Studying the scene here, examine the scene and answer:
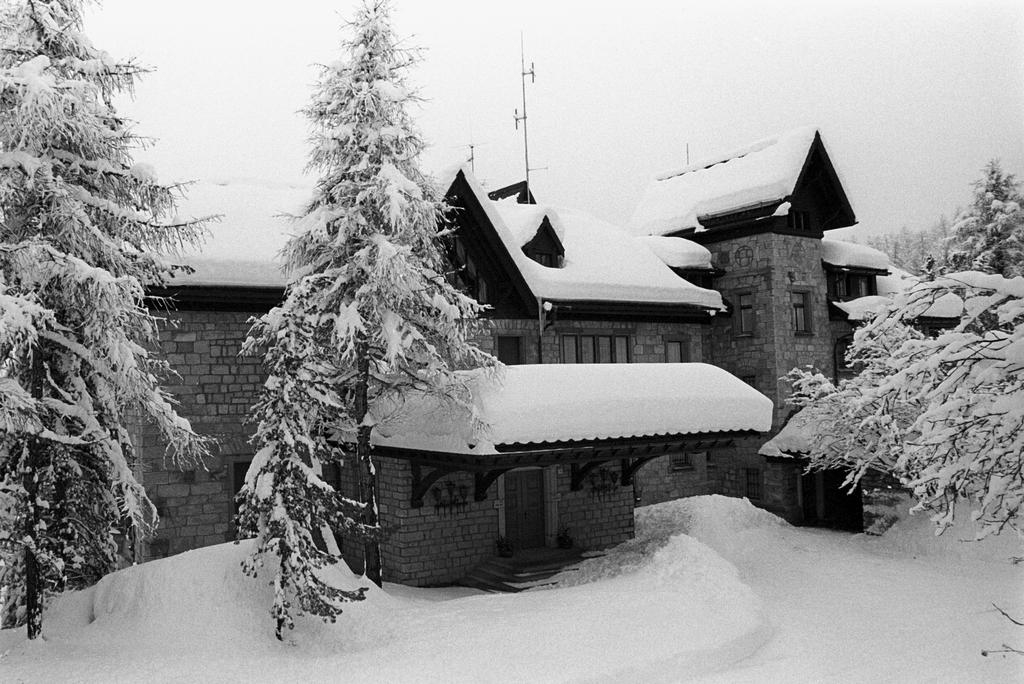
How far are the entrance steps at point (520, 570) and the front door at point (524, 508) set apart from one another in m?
0.36

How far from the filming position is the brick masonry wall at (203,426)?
53.7 ft

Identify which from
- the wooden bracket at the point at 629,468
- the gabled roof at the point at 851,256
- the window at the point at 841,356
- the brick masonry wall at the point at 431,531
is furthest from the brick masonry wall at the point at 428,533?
the gabled roof at the point at 851,256

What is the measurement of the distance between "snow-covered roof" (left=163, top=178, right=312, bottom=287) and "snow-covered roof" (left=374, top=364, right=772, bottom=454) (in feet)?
14.2

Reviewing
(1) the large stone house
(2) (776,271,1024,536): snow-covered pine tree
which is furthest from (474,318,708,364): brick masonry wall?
(2) (776,271,1024,536): snow-covered pine tree

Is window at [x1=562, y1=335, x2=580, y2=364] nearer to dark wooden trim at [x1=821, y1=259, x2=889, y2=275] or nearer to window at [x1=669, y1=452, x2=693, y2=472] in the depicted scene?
window at [x1=669, y1=452, x2=693, y2=472]

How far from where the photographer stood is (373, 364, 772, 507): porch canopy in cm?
1401

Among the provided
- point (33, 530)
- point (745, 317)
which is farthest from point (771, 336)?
point (33, 530)

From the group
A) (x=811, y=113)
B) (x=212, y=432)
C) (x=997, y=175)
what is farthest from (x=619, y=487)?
(x=997, y=175)

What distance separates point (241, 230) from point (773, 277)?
14811 mm

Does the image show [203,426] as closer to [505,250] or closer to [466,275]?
[466,275]

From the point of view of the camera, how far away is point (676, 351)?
22906 millimetres

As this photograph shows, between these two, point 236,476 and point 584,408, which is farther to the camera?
point 236,476

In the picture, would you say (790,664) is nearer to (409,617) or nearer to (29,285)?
(409,617)

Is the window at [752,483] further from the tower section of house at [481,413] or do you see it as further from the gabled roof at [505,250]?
the tower section of house at [481,413]
